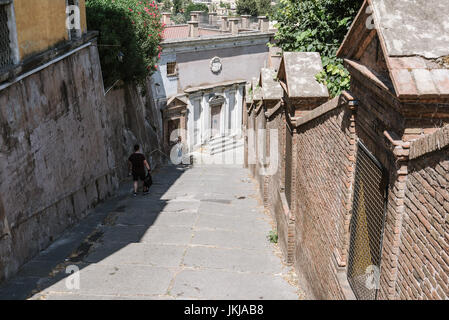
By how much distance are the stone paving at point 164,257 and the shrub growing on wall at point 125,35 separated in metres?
4.34

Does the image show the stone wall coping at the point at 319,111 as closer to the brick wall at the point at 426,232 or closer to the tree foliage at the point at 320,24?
the tree foliage at the point at 320,24

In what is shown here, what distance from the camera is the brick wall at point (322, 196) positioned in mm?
5336

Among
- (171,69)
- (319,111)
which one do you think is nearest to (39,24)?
(319,111)

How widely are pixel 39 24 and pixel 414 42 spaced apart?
7.80 meters

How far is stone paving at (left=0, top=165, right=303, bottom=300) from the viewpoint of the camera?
6883mm

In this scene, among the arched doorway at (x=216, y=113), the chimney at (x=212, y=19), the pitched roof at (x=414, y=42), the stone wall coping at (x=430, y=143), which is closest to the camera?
the stone wall coping at (x=430, y=143)

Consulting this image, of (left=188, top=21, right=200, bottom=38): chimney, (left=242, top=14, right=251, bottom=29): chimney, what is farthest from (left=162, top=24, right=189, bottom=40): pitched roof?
(left=242, top=14, right=251, bottom=29): chimney

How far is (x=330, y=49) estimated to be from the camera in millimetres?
9586

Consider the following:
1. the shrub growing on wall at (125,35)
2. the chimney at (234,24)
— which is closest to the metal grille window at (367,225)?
the shrub growing on wall at (125,35)

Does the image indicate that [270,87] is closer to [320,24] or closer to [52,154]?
[320,24]

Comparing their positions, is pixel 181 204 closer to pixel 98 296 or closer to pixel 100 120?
pixel 100 120

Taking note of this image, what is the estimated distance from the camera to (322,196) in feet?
20.2

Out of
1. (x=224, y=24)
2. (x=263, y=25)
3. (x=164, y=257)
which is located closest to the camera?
(x=164, y=257)

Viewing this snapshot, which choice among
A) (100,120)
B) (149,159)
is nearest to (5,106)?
(100,120)
